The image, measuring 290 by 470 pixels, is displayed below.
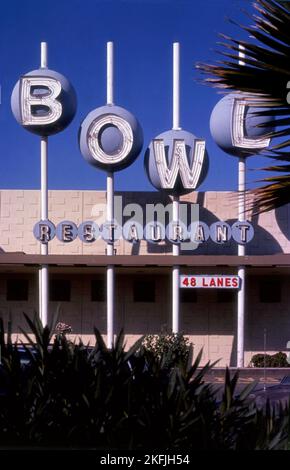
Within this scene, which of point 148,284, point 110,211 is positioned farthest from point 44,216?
point 148,284

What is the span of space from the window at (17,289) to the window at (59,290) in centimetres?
93

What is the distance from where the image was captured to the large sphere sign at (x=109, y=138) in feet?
89.1

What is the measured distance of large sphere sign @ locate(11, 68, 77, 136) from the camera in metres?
26.9

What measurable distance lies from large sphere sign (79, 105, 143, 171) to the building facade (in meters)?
→ 2.09

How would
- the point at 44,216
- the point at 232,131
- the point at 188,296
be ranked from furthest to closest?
the point at 188,296, the point at 44,216, the point at 232,131

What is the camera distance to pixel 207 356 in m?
29.6

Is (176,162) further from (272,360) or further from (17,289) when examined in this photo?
(17,289)

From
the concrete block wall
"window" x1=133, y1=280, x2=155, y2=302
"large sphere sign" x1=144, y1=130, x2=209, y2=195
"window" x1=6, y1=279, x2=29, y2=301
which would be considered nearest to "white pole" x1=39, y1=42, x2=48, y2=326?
the concrete block wall

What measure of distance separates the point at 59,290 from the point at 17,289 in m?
1.57

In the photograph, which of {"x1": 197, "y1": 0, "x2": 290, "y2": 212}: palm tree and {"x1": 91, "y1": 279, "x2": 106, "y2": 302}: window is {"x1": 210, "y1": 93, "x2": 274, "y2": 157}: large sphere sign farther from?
{"x1": 197, "y1": 0, "x2": 290, "y2": 212}: palm tree

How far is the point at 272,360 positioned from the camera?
27.7 meters

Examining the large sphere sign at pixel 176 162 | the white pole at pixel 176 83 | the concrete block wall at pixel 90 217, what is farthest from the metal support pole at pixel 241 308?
the white pole at pixel 176 83
